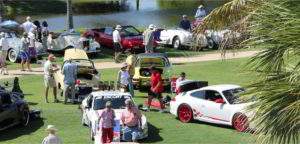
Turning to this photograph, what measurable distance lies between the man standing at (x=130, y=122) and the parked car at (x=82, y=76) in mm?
5855

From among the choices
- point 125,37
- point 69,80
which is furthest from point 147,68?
point 125,37

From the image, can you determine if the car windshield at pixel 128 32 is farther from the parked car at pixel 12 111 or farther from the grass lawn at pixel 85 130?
the parked car at pixel 12 111

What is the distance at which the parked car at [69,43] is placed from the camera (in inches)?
1281

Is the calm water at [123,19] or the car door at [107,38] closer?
the car door at [107,38]

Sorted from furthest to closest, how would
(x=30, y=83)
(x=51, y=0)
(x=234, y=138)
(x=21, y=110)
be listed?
(x=51, y=0) < (x=30, y=83) < (x=21, y=110) < (x=234, y=138)

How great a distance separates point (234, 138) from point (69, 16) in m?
23.2

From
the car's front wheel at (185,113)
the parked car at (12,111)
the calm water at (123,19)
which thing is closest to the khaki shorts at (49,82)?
the parked car at (12,111)

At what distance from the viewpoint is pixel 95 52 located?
33.0 metres

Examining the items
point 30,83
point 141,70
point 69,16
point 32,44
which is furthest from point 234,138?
point 69,16

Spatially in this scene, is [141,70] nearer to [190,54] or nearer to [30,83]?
[30,83]

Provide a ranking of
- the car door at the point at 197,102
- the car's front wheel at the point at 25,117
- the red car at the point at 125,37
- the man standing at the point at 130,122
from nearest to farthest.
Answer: the man standing at the point at 130,122 < the car's front wheel at the point at 25,117 < the car door at the point at 197,102 < the red car at the point at 125,37

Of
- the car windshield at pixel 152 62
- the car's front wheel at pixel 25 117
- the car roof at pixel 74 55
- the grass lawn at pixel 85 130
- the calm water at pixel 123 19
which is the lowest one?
the grass lawn at pixel 85 130

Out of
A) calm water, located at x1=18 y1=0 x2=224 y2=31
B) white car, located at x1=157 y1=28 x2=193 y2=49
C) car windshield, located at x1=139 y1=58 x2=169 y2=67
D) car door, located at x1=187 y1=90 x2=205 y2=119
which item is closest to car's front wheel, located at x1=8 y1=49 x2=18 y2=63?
car windshield, located at x1=139 y1=58 x2=169 y2=67

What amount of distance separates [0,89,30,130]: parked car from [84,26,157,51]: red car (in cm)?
1457
